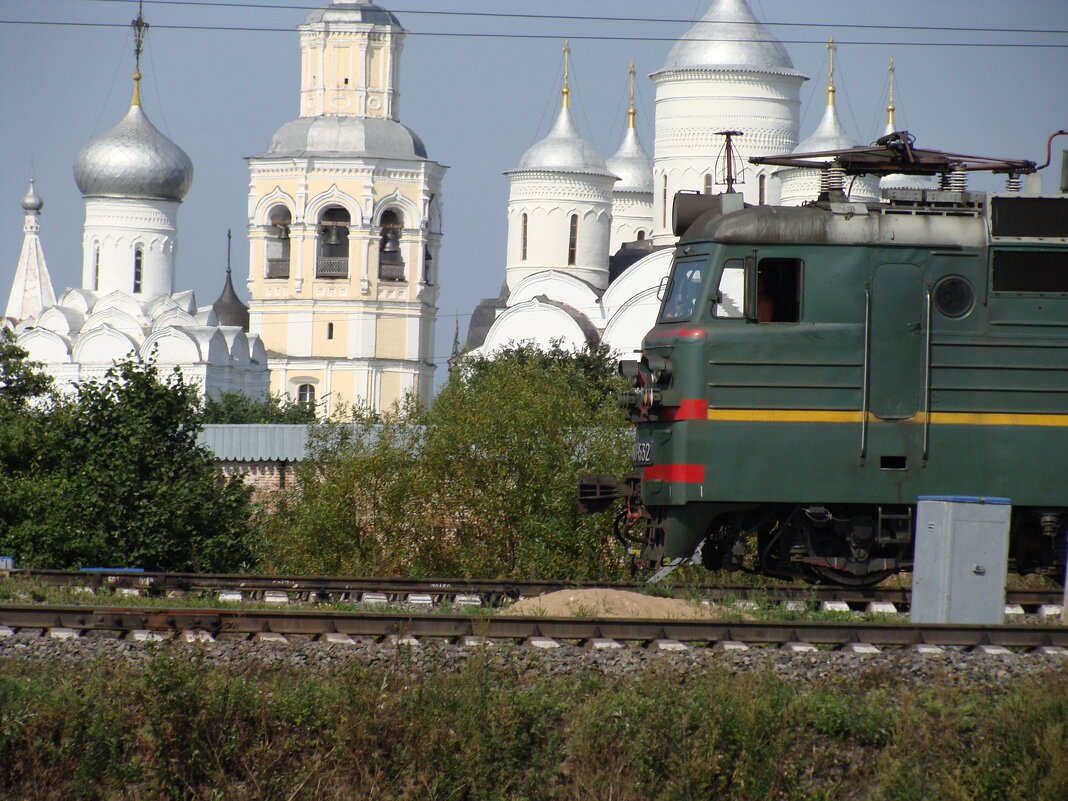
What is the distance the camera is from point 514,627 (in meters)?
10.4

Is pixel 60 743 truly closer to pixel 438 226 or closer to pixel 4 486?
pixel 4 486

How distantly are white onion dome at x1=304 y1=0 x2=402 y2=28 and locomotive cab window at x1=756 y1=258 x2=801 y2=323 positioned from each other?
7142 cm

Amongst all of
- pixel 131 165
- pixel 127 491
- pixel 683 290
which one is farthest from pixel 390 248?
pixel 683 290

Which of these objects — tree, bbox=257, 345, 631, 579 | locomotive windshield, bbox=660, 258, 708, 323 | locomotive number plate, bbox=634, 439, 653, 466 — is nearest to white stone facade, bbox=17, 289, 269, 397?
tree, bbox=257, 345, 631, 579

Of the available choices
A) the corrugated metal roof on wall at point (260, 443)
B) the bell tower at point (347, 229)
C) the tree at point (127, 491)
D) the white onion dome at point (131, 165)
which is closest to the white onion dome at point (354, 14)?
the bell tower at point (347, 229)

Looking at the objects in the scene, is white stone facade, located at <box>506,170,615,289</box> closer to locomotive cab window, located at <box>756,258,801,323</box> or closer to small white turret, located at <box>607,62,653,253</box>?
small white turret, located at <box>607,62,653,253</box>

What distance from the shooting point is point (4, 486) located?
21.8 meters

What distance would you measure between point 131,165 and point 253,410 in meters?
24.0

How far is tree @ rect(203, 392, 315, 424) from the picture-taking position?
5969 cm

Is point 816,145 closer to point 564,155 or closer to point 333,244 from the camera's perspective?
point 564,155

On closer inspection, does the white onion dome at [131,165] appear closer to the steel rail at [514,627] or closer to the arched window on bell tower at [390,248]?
the arched window on bell tower at [390,248]

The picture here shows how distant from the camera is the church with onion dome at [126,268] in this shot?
256ft

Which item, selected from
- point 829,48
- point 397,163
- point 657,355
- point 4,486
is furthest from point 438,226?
point 657,355

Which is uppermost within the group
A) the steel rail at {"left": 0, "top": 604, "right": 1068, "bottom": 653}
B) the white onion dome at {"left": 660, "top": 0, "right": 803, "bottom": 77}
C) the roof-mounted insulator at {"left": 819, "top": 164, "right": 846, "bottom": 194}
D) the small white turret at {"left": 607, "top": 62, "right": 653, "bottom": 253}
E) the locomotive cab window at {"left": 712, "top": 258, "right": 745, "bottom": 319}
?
the white onion dome at {"left": 660, "top": 0, "right": 803, "bottom": 77}
